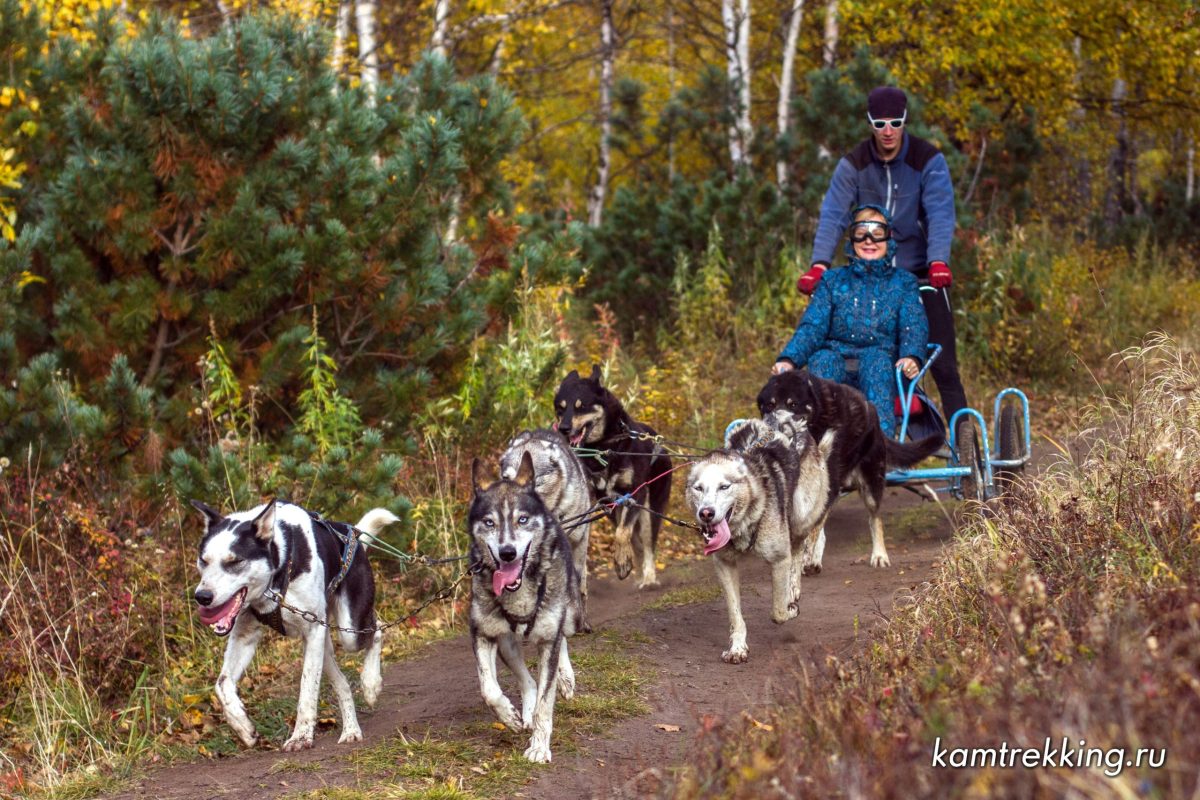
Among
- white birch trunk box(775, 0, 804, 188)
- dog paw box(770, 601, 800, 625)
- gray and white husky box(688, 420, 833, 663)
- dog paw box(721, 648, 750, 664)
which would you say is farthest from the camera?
white birch trunk box(775, 0, 804, 188)

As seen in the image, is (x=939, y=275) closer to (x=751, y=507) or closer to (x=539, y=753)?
(x=751, y=507)

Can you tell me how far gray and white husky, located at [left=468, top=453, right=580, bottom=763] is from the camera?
5.39 meters

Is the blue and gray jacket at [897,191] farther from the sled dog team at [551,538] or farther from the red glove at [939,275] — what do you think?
the sled dog team at [551,538]

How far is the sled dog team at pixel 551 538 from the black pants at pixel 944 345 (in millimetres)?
668

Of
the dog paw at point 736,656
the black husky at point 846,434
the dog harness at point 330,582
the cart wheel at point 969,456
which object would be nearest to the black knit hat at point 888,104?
the black husky at point 846,434

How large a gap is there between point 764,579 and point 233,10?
9.58m

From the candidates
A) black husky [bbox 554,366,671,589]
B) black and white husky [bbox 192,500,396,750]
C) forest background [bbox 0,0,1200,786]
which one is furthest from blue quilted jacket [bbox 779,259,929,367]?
black and white husky [bbox 192,500,396,750]

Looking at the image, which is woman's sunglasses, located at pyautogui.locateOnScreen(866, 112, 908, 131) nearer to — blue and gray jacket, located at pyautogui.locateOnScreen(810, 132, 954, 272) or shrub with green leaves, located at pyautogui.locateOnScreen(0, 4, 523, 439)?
blue and gray jacket, located at pyautogui.locateOnScreen(810, 132, 954, 272)

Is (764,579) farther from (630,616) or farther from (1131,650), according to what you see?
(1131,650)

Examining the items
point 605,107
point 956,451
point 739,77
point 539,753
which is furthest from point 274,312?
point 605,107

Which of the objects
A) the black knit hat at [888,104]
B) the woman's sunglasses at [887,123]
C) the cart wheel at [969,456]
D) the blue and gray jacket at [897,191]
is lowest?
the cart wheel at [969,456]

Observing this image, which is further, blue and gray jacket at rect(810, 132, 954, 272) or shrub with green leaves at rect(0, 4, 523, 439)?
blue and gray jacket at rect(810, 132, 954, 272)

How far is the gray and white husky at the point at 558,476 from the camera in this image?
291 inches

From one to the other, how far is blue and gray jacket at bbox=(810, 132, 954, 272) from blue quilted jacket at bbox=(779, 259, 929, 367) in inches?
15.6
